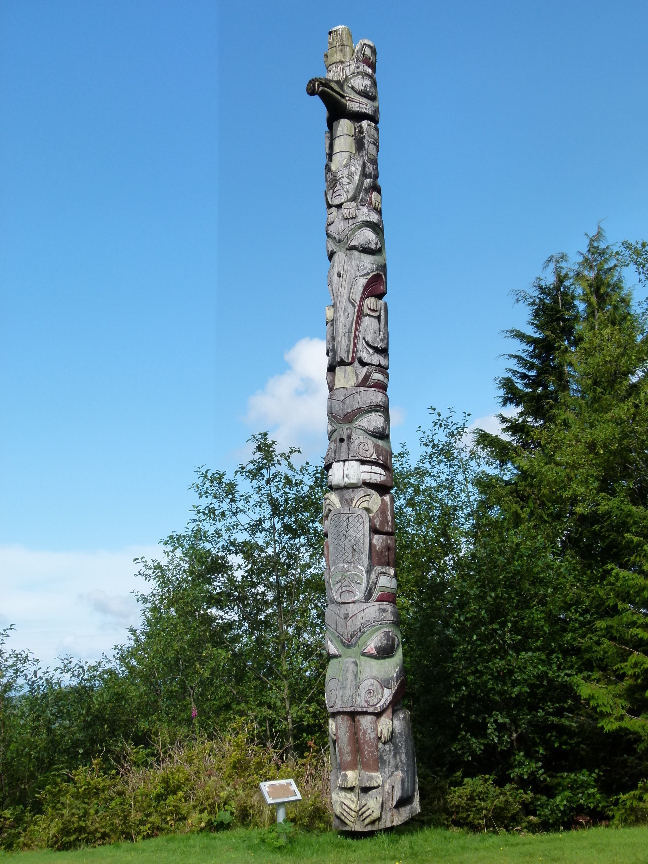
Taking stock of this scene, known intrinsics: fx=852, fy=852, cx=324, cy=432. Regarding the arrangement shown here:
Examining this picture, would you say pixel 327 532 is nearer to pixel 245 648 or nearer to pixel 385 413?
pixel 385 413

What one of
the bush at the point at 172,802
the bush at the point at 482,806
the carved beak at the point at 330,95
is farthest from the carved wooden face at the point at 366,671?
the carved beak at the point at 330,95

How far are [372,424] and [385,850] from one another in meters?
4.32

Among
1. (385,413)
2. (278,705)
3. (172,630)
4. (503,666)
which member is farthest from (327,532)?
(172,630)

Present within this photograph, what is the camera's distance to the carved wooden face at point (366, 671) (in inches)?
337

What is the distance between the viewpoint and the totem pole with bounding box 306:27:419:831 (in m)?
8.48

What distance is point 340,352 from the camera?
9.92m

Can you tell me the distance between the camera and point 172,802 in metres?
10.5

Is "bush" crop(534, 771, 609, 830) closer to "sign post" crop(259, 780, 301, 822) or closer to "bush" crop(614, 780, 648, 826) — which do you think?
"bush" crop(614, 780, 648, 826)

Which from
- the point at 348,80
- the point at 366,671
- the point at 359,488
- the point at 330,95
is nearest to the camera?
the point at 366,671

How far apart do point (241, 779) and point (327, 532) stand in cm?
369

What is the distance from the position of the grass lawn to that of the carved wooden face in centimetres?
130

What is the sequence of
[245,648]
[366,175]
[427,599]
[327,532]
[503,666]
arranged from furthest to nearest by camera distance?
[245,648]
[427,599]
[503,666]
[366,175]
[327,532]

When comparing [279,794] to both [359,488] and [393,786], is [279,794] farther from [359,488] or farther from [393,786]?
[359,488]

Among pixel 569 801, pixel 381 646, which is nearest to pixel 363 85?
pixel 381 646
